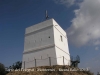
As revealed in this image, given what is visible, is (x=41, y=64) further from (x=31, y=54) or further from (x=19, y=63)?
(x=19, y=63)

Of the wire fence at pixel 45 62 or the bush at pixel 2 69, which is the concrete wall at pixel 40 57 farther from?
the bush at pixel 2 69

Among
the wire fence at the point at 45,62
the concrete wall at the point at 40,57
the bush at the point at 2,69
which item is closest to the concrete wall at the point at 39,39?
the concrete wall at the point at 40,57

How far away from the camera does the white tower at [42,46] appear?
19.8m

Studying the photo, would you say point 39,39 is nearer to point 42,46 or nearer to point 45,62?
point 42,46

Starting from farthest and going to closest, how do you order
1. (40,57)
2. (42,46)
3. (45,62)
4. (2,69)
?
(42,46)
(2,69)
(40,57)
(45,62)

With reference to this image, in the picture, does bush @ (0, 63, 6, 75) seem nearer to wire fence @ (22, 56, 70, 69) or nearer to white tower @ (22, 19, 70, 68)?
white tower @ (22, 19, 70, 68)

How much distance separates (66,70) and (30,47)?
8059 millimetres

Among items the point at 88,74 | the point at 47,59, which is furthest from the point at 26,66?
the point at 88,74

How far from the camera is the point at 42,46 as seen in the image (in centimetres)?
2105

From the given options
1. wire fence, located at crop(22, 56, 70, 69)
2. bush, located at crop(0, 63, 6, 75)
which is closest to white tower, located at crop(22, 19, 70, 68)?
wire fence, located at crop(22, 56, 70, 69)

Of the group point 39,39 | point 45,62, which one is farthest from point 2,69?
point 39,39

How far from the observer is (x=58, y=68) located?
1695 centimetres

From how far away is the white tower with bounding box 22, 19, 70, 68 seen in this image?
1981cm

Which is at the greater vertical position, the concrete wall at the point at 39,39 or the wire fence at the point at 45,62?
the concrete wall at the point at 39,39
